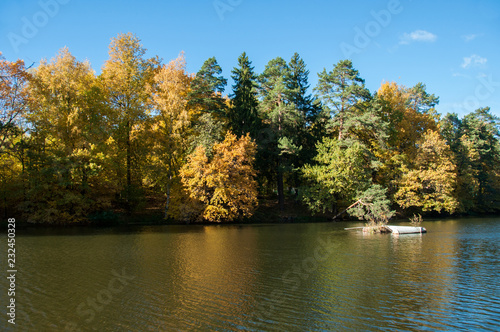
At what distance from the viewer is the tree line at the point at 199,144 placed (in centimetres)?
3058

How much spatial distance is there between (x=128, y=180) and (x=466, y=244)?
3156cm

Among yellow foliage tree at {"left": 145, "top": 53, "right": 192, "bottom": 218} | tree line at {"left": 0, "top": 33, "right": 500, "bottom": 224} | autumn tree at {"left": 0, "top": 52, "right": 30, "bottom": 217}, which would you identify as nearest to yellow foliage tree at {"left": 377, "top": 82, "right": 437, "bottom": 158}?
tree line at {"left": 0, "top": 33, "right": 500, "bottom": 224}

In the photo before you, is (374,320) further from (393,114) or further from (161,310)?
(393,114)

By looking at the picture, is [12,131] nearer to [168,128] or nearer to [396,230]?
[168,128]

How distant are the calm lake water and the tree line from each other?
45.3 feet

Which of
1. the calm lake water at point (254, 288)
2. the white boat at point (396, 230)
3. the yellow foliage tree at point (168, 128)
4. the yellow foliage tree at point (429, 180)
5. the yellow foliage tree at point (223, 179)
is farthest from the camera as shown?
the yellow foliage tree at point (429, 180)

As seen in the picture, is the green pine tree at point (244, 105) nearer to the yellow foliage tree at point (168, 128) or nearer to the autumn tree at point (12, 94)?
the yellow foliage tree at point (168, 128)

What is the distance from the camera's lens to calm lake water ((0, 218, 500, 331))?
816 cm

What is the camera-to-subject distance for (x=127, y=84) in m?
36.3

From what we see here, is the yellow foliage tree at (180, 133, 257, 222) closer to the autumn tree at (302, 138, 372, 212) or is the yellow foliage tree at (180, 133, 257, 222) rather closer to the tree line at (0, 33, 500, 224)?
the tree line at (0, 33, 500, 224)

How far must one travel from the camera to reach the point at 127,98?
36.4 meters

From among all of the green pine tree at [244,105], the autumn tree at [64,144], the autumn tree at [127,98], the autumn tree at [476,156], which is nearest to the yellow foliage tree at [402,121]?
the autumn tree at [476,156]

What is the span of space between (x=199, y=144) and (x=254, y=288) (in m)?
25.7

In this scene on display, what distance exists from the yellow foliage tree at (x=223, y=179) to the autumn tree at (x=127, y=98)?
7002mm
